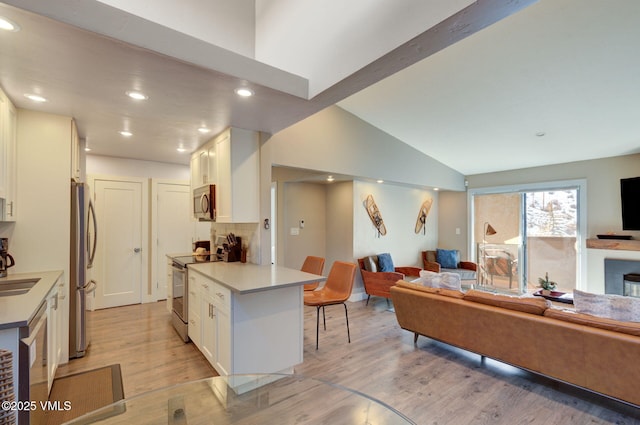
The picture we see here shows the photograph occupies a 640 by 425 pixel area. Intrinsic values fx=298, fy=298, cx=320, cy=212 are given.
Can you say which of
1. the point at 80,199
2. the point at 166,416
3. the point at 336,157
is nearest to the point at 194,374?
the point at 166,416

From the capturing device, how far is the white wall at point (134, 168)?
15.4 feet

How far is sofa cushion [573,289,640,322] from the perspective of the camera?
2.19 meters

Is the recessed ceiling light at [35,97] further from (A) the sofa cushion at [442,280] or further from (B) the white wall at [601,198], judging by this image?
(B) the white wall at [601,198]

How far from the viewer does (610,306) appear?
2285mm

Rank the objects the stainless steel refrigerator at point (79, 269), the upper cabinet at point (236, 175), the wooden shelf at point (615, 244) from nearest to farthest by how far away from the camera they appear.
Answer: the stainless steel refrigerator at point (79, 269), the upper cabinet at point (236, 175), the wooden shelf at point (615, 244)

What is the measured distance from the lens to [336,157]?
4527mm

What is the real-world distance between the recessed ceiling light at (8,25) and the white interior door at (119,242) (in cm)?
366

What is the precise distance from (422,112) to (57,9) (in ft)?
13.0

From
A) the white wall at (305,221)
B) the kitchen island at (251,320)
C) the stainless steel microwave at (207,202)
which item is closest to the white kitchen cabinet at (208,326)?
the kitchen island at (251,320)

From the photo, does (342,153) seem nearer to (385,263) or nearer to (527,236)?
(385,263)

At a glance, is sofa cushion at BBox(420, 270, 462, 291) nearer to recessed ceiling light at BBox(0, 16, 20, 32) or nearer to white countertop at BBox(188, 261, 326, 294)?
white countertop at BBox(188, 261, 326, 294)

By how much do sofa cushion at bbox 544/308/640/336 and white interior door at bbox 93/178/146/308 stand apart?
215 inches

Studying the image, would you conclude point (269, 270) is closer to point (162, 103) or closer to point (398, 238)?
point (162, 103)

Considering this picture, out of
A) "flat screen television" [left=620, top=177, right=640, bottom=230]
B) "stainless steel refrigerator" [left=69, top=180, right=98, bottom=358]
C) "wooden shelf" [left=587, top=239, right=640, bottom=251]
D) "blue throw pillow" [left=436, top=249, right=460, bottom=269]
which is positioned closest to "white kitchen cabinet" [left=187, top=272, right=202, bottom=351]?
"stainless steel refrigerator" [left=69, top=180, right=98, bottom=358]
